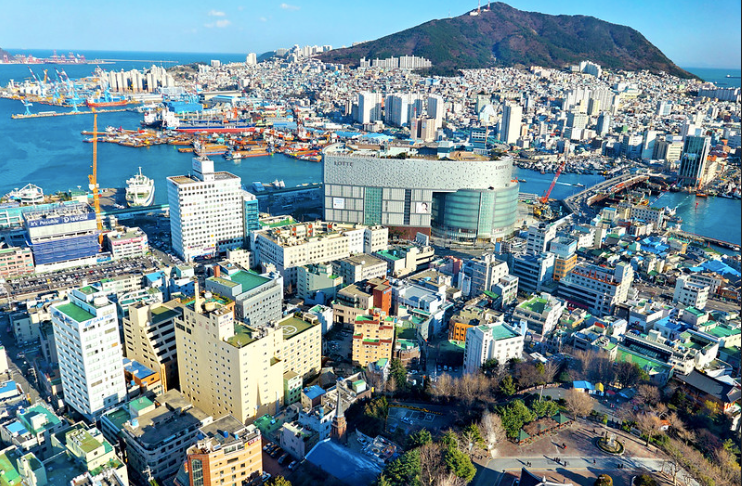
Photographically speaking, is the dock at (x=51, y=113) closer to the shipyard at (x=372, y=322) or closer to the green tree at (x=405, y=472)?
the shipyard at (x=372, y=322)

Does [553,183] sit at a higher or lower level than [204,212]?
lower

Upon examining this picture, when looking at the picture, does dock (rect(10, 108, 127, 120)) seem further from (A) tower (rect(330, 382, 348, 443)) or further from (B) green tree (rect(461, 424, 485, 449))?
(B) green tree (rect(461, 424, 485, 449))

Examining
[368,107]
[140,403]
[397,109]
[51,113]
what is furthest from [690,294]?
[51,113]

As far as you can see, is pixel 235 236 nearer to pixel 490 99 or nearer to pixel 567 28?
pixel 490 99

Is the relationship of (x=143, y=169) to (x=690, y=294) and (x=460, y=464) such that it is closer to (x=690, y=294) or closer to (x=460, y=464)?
(x=690, y=294)

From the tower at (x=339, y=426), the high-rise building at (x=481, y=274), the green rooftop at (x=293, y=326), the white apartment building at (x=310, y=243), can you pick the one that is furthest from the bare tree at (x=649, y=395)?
the white apartment building at (x=310, y=243)

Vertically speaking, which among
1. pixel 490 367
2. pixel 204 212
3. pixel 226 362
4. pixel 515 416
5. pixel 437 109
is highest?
pixel 437 109
